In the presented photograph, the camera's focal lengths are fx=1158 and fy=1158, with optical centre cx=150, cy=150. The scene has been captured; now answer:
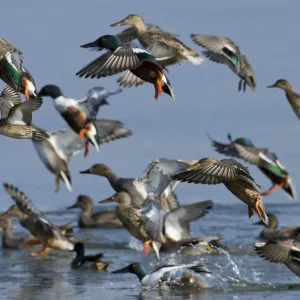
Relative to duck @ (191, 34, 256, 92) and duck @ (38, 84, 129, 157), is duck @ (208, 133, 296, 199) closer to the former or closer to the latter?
duck @ (191, 34, 256, 92)

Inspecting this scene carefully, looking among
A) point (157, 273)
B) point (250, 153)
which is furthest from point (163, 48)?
point (250, 153)

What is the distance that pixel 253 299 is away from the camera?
8594mm

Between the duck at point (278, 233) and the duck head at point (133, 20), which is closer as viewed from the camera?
the duck head at point (133, 20)

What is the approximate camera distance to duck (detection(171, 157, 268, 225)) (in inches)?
292

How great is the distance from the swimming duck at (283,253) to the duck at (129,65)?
77.2 inches

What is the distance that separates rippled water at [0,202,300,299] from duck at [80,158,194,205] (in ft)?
2.02

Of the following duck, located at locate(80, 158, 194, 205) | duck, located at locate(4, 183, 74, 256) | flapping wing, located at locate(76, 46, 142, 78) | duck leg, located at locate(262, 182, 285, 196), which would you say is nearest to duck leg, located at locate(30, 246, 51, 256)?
duck, located at locate(4, 183, 74, 256)

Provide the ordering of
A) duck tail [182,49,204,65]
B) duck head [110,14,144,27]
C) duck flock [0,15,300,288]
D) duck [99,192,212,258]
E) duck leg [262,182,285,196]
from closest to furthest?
duck flock [0,15,300,288]
duck tail [182,49,204,65]
duck [99,192,212,258]
duck head [110,14,144,27]
duck leg [262,182,285,196]

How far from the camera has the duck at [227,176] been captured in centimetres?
741

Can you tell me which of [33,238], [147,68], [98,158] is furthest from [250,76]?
[98,158]

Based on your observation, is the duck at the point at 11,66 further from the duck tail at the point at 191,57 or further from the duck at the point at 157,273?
the duck tail at the point at 191,57

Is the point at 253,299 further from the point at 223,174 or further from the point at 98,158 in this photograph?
the point at 98,158

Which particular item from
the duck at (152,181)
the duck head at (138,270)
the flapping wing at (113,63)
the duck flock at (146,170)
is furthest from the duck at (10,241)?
the flapping wing at (113,63)

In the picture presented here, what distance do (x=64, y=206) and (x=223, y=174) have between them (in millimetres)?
8269
